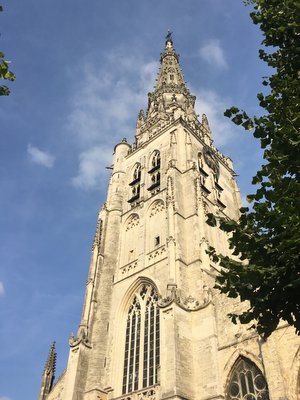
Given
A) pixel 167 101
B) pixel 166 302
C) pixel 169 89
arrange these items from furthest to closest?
pixel 169 89 < pixel 167 101 < pixel 166 302

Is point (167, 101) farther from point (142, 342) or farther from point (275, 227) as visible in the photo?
point (275, 227)

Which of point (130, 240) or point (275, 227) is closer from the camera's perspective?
point (275, 227)

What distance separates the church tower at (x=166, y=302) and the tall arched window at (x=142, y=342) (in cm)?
5

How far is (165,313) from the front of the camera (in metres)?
15.3

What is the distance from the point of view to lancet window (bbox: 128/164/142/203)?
2438 centimetres

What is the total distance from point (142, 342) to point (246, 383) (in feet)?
17.3

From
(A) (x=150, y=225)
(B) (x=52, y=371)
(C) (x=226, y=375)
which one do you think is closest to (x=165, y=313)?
(C) (x=226, y=375)

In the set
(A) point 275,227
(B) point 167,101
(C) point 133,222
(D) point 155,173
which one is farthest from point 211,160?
(A) point 275,227

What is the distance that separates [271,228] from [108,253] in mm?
16648

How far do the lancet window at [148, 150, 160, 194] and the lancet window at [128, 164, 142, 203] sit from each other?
43.0 inches

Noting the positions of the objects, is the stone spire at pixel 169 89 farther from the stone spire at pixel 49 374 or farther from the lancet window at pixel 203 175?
the stone spire at pixel 49 374

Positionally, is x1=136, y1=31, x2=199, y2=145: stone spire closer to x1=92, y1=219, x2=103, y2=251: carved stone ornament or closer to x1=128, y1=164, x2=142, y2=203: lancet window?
x1=128, y1=164, x2=142, y2=203: lancet window

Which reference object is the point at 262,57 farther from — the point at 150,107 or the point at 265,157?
the point at 150,107

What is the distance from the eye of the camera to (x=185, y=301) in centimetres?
1620
